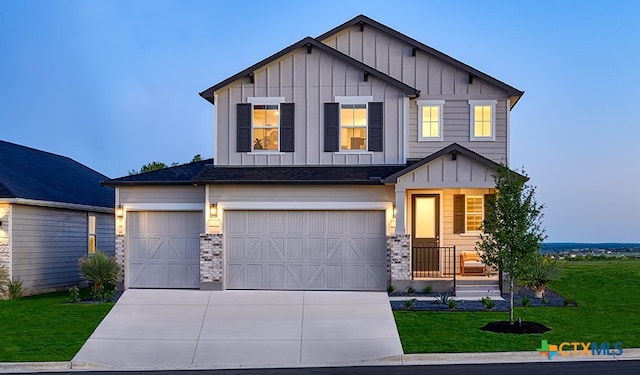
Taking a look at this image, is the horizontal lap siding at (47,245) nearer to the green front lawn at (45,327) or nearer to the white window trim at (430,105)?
the green front lawn at (45,327)

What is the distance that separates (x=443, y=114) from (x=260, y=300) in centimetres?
821

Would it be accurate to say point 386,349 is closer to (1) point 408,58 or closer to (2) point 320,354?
(2) point 320,354

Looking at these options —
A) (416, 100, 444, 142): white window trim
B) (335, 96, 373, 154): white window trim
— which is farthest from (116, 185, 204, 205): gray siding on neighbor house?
(416, 100, 444, 142): white window trim

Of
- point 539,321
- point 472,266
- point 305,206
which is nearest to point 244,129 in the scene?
point 305,206

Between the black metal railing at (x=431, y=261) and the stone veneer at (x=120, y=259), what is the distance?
8.80 m

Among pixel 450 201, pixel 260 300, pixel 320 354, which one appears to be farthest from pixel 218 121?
pixel 320 354

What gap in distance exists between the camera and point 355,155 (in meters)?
21.0

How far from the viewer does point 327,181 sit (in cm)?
1981

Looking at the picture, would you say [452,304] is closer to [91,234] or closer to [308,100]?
[308,100]

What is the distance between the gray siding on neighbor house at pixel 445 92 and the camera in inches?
853

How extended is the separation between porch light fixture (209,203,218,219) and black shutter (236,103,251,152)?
199 cm

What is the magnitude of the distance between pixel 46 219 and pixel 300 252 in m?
9.31

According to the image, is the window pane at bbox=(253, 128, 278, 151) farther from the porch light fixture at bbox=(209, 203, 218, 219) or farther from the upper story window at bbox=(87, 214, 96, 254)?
the upper story window at bbox=(87, 214, 96, 254)

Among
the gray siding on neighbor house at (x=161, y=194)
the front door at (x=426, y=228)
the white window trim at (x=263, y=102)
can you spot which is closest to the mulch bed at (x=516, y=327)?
the front door at (x=426, y=228)
